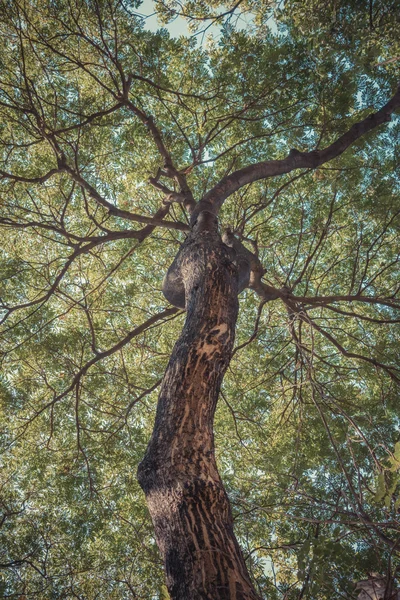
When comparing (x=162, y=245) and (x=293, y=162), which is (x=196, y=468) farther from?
(x=162, y=245)

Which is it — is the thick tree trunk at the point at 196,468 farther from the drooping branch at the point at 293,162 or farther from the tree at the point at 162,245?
the drooping branch at the point at 293,162

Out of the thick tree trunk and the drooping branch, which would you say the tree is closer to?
the drooping branch

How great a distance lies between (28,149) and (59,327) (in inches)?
102

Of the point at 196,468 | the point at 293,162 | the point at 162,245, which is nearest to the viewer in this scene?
the point at 196,468

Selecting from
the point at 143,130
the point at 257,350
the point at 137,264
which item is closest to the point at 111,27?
the point at 143,130

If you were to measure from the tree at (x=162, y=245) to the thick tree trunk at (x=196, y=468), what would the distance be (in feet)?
3.66

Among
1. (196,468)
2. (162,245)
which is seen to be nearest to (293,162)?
(162,245)

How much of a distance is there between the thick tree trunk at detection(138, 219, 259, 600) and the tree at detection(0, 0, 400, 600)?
1.11m

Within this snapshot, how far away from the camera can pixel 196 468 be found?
5.60 feet

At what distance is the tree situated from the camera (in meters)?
4.36

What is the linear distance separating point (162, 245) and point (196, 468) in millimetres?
4943

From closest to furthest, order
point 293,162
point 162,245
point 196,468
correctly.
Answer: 1. point 196,468
2. point 293,162
3. point 162,245

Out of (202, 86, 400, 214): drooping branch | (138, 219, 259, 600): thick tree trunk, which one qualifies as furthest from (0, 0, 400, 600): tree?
(138, 219, 259, 600): thick tree trunk

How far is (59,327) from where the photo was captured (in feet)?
19.9
